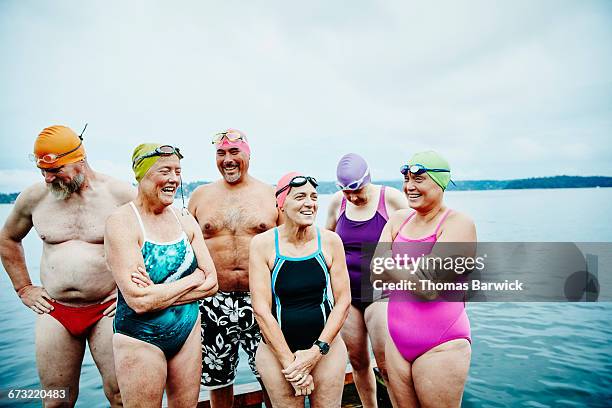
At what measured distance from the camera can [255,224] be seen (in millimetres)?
3941

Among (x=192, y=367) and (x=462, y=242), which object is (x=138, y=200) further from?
(x=462, y=242)

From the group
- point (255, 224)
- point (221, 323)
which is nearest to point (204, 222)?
point (255, 224)

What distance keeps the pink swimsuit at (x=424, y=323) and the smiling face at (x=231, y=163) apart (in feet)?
6.64

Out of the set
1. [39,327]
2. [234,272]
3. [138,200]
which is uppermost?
[138,200]

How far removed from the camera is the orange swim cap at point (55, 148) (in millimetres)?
3221

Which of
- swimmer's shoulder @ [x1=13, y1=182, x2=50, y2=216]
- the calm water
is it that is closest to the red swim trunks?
swimmer's shoulder @ [x1=13, y1=182, x2=50, y2=216]

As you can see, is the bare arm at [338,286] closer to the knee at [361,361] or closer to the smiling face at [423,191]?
the smiling face at [423,191]

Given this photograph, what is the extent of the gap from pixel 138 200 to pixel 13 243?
1.90 m

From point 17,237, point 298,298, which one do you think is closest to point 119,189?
point 17,237

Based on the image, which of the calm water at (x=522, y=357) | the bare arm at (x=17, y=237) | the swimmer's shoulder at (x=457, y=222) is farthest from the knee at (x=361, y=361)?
the calm water at (x=522, y=357)

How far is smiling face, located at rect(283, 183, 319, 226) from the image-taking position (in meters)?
2.98

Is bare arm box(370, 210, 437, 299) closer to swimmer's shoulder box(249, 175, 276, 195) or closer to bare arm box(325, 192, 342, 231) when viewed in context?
bare arm box(325, 192, 342, 231)

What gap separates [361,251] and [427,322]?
1.25 m

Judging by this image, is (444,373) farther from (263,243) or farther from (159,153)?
(159,153)
